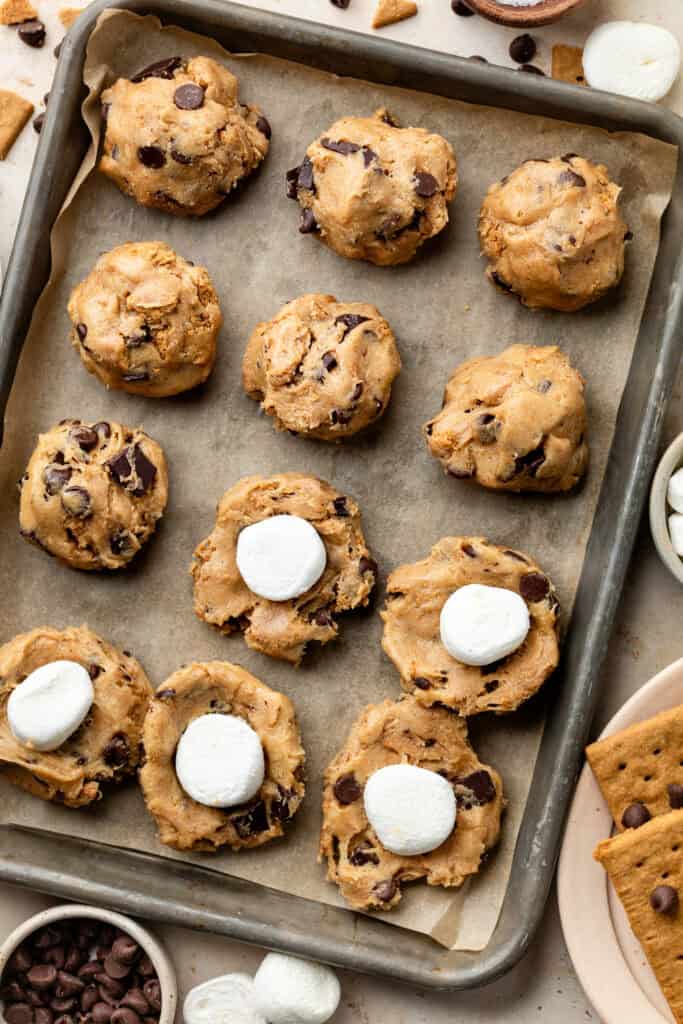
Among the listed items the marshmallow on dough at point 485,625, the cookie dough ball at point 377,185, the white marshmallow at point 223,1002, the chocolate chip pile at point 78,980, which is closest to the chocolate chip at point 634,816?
the marshmallow on dough at point 485,625

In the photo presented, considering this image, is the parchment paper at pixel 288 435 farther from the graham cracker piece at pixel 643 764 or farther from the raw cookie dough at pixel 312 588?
the graham cracker piece at pixel 643 764

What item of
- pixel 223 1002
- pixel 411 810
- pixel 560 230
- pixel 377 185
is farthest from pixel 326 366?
pixel 223 1002

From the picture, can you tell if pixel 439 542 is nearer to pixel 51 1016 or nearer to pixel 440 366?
pixel 440 366

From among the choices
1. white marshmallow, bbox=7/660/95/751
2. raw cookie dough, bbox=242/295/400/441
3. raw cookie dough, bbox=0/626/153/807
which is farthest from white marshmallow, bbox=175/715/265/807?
raw cookie dough, bbox=242/295/400/441

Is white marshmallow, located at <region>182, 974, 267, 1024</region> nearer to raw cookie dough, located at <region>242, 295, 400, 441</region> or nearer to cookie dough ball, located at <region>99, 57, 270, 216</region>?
raw cookie dough, located at <region>242, 295, 400, 441</region>

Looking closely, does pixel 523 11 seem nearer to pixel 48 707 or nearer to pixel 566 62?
pixel 566 62
